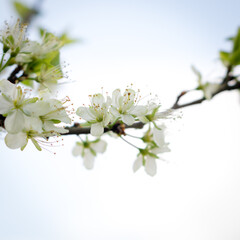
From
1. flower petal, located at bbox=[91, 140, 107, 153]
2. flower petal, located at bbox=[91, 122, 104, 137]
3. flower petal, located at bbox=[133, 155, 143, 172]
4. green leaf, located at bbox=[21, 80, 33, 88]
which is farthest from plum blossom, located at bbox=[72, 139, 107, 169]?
flower petal, located at bbox=[91, 122, 104, 137]

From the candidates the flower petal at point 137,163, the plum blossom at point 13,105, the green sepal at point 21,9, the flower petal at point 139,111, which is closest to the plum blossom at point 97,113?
the flower petal at point 139,111

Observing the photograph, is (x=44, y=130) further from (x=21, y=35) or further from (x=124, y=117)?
(x=21, y=35)

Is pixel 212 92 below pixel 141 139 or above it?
above

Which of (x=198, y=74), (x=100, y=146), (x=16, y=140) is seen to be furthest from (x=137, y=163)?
(x=16, y=140)

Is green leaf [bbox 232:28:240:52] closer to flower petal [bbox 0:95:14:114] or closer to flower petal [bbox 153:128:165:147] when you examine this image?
flower petal [bbox 153:128:165:147]

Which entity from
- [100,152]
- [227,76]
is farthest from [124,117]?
[100,152]
